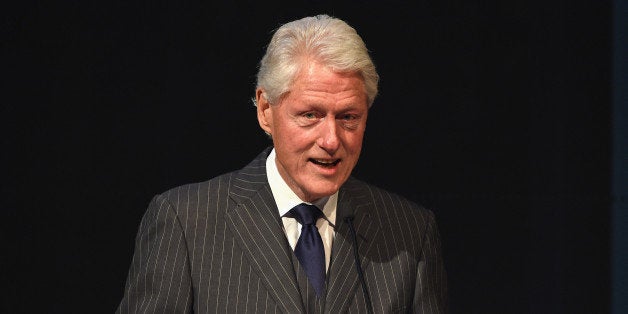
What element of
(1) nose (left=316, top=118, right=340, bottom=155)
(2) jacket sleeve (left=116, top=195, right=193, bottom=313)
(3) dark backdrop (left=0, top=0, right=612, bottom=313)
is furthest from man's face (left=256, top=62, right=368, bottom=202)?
(3) dark backdrop (left=0, top=0, right=612, bottom=313)

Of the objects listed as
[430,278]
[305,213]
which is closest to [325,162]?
[305,213]

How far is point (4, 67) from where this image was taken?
2500 mm

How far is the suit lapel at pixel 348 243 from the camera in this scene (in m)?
1.98

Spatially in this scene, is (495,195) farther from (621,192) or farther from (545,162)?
(621,192)

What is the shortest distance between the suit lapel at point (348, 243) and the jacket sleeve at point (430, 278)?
112mm

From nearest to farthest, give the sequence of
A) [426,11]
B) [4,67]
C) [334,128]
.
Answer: [334,128]
[4,67]
[426,11]

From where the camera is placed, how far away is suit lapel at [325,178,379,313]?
1.98 meters

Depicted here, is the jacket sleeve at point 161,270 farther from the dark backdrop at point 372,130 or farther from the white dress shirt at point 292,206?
the dark backdrop at point 372,130

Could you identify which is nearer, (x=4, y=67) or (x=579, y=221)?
(x=4, y=67)

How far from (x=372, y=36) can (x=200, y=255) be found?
1068 millimetres

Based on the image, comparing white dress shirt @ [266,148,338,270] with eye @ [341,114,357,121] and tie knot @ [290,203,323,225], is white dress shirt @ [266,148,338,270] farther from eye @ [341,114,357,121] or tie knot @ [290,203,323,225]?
eye @ [341,114,357,121]

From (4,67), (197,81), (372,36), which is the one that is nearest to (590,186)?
(372,36)

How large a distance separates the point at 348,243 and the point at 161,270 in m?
0.38

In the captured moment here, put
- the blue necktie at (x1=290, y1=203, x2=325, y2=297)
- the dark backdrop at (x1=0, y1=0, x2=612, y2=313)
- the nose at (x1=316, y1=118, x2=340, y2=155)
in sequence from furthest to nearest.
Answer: the dark backdrop at (x1=0, y1=0, x2=612, y2=313) → the blue necktie at (x1=290, y1=203, x2=325, y2=297) → the nose at (x1=316, y1=118, x2=340, y2=155)
